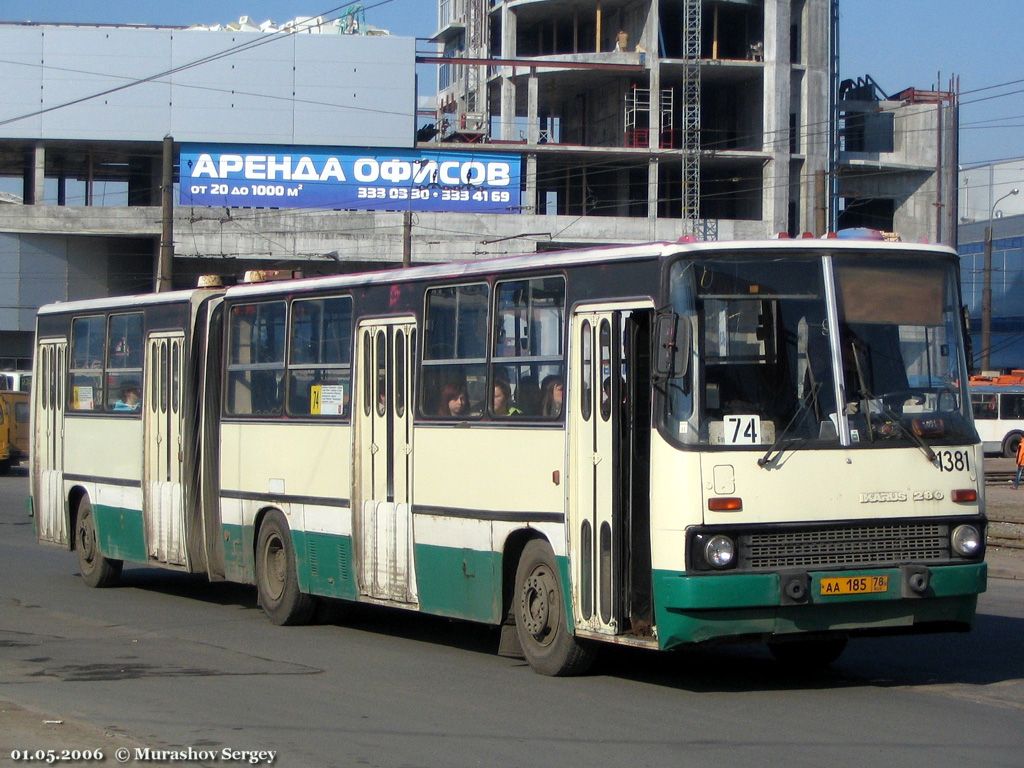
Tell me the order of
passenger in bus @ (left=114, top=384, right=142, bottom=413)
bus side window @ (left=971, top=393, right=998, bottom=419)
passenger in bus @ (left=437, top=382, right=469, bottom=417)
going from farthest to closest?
bus side window @ (left=971, top=393, right=998, bottom=419), passenger in bus @ (left=114, top=384, right=142, bottom=413), passenger in bus @ (left=437, top=382, right=469, bottom=417)

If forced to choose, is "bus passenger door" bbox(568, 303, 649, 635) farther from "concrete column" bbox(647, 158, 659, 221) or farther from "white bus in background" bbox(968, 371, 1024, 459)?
"concrete column" bbox(647, 158, 659, 221)

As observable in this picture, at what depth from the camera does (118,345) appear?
16.4 metres

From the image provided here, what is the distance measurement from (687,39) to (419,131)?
1259 centimetres

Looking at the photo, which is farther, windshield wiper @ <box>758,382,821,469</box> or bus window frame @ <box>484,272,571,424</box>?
bus window frame @ <box>484,272,571,424</box>

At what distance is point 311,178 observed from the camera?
64.0 meters

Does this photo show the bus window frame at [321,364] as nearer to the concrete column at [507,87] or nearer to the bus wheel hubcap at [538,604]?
the bus wheel hubcap at [538,604]

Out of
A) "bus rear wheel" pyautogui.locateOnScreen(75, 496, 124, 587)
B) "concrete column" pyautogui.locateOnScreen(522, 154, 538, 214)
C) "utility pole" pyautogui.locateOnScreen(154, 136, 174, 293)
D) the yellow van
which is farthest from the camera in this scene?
"concrete column" pyautogui.locateOnScreen(522, 154, 538, 214)

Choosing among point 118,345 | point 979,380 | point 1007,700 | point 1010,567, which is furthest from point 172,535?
point 979,380

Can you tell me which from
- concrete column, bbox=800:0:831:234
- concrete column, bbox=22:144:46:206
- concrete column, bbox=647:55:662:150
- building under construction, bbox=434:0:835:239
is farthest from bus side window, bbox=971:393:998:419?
concrete column, bbox=22:144:46:206

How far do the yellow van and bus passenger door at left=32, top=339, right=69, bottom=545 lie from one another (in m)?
23.3

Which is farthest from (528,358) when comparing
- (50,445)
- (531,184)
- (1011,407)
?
(531,184)

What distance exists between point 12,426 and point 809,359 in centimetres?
3531

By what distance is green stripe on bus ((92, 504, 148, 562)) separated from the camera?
1559 centimetres

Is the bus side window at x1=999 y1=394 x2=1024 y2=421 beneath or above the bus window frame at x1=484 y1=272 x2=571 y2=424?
beneath
